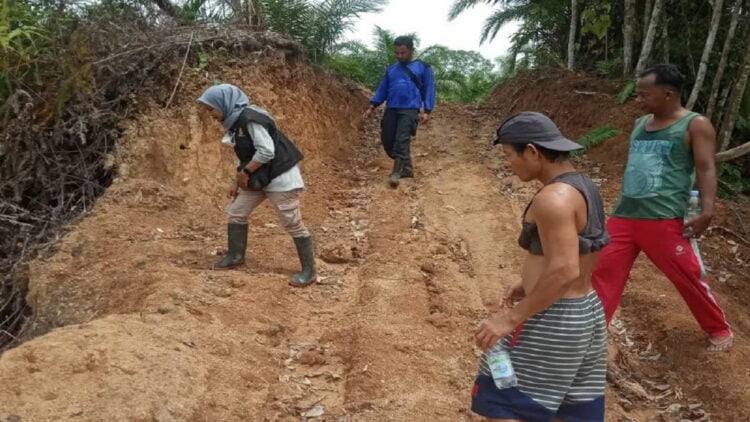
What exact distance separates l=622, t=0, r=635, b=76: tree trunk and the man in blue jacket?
364 cm

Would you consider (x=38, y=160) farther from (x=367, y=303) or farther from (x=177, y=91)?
(x=367, y=303)

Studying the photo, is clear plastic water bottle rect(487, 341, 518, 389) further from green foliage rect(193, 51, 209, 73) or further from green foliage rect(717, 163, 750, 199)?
green foliage rect(717, 163, 750, 199)

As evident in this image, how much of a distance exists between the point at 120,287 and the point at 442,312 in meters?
2.35

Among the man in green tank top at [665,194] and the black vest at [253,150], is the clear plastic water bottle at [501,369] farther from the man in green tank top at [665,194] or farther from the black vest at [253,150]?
the black vest at [253,150]

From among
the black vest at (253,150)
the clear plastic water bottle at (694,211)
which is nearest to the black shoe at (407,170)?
the black vest at (253,150)

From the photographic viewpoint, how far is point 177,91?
7.61 metres

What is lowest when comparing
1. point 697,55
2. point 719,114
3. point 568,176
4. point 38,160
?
point 38,160

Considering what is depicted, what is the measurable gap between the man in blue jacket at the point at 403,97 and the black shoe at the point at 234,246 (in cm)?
295

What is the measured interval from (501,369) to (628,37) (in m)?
8.77

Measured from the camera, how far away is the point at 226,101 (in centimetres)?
478

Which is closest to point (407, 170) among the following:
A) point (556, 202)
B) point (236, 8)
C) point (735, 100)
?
point (236, 8)

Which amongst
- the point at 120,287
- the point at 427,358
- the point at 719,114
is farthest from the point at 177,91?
the point at 719,114

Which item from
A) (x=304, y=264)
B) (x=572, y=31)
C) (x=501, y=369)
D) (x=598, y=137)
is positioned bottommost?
(x=304, y=264)

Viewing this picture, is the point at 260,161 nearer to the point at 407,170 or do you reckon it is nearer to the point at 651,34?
the point at 407,170
